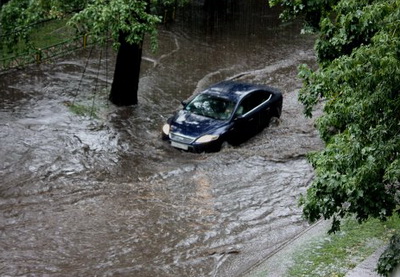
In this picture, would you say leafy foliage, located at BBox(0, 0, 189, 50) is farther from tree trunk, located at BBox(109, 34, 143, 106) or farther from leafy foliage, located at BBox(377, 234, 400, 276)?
leafy foliage, located at BBox(377, 234, 400, 276)

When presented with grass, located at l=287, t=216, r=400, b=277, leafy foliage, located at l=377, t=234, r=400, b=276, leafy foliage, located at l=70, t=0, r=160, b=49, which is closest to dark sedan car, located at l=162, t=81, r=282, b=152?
leafy foliage, located at l=70, t=0, r=160, b=49

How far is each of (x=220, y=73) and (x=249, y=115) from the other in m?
6.52

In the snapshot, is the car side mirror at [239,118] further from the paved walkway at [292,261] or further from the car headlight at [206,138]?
the paved walkway at [292,261]

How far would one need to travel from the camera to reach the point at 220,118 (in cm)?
1634

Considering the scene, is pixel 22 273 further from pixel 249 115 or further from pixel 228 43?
pixel 228 43

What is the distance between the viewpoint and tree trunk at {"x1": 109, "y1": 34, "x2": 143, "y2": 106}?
18.6m

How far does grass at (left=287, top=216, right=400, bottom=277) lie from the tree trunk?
9014mm

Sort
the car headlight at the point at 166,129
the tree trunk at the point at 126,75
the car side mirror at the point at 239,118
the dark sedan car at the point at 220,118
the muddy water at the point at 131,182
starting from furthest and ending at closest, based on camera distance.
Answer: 1. the tree trunk at the point at 126,75
2. the car side mirror at the point at 239,118
3. the car headlight at the point at 166,129
4. the dark sedan car at the point at 220,118
5. the muddy water at the point at 131,182

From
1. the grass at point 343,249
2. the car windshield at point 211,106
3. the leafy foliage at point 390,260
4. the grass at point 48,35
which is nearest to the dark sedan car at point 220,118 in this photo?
the car windshield at point 211,106

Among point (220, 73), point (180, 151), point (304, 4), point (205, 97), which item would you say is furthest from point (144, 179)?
point (220, 73)

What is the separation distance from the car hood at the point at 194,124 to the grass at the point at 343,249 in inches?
196

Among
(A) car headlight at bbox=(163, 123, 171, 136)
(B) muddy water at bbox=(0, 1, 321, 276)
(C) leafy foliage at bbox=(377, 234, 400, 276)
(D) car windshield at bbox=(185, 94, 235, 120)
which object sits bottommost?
(B) muddy water at bbox=(0, 1, 321, 276)

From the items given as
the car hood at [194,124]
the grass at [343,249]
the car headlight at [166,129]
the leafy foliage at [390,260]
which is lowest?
the grass at [343,249]

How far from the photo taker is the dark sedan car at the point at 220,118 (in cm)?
1580
